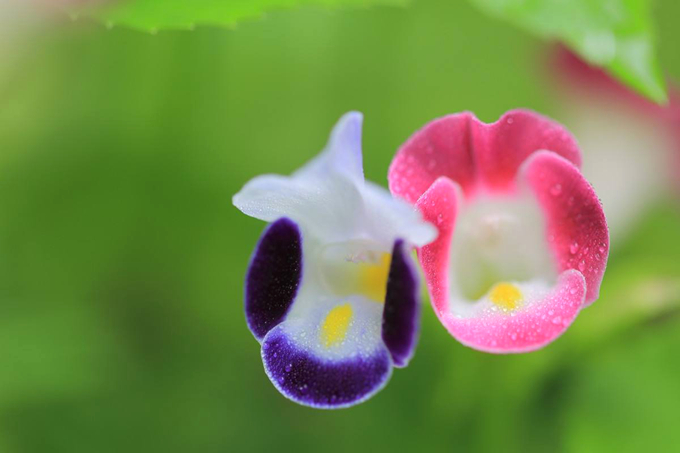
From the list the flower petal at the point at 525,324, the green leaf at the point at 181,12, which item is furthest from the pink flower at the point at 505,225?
the green leaf at the point at 181,12

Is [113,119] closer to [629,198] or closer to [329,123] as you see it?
[329,123]

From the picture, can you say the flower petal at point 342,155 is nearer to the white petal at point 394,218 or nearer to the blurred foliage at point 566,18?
the white petal at point 394,218

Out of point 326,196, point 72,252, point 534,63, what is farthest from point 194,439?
point 534,63

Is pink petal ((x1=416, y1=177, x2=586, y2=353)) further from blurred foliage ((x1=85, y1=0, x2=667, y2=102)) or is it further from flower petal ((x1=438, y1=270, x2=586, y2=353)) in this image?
blurred foliage ((x1=85, y1=0, x2=667, y2=102))

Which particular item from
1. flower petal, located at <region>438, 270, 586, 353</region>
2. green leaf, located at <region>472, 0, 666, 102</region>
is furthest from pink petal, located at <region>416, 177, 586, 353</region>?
green leaf, located at <region>472, 0, 666, 102</region>

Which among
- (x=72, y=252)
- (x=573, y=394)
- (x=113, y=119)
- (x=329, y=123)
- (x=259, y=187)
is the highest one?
(x=329, y=123)

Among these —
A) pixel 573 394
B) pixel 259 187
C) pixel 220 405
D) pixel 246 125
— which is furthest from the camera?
pixel 246 125
